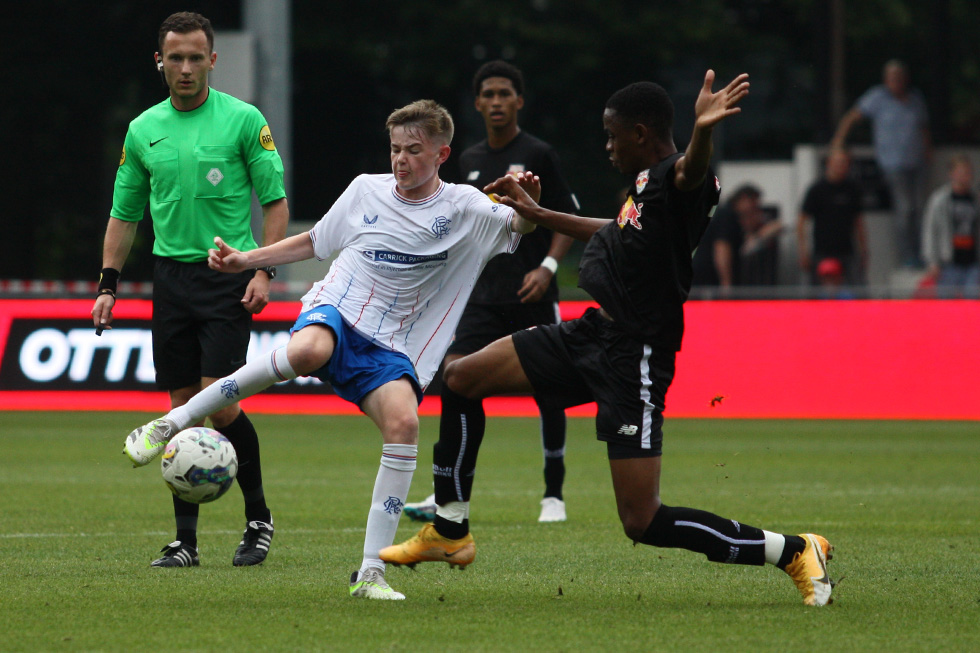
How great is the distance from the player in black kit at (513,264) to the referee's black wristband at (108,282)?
7.83 ft

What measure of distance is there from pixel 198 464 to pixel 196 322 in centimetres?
107

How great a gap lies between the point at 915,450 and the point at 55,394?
8148 millimetres

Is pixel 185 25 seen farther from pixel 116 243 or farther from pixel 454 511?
pixel 454 511

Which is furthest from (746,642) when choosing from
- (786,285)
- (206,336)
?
(786,285)

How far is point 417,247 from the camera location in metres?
6.41

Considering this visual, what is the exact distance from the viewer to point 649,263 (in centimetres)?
615

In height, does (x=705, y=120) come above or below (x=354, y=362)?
above

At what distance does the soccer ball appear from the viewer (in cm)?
628

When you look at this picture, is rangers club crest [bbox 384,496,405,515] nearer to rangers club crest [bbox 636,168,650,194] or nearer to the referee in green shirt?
the referee in green shirt

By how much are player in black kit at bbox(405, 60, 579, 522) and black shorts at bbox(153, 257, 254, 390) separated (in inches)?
82.6

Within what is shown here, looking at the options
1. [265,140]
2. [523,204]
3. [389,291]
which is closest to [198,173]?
[265,140]

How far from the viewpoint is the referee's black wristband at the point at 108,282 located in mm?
7250

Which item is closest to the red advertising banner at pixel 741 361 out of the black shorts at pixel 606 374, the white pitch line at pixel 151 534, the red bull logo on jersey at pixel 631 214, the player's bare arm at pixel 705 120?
the white pitch line at pixel 151 534

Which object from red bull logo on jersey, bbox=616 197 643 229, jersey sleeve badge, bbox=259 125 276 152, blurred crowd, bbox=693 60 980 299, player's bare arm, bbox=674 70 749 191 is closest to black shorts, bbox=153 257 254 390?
jersey sleeve badge, bbox=259 125 276 152
